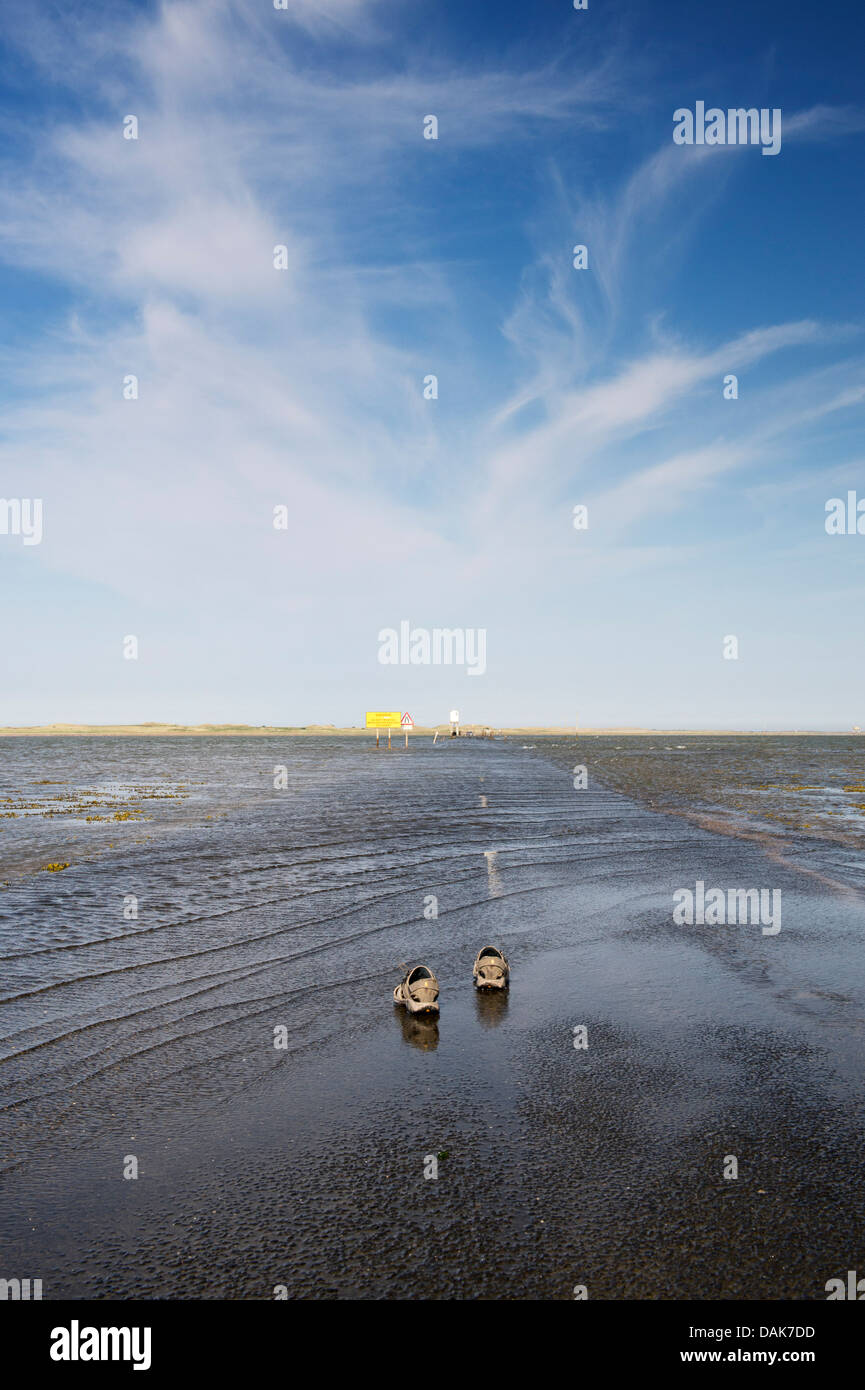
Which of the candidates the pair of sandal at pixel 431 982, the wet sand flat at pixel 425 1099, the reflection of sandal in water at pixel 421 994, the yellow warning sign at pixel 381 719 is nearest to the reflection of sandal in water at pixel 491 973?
the pair of sandal at pixel 431 982

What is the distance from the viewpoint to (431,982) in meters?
10.0

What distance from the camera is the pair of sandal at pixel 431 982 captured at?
1002 centimetres

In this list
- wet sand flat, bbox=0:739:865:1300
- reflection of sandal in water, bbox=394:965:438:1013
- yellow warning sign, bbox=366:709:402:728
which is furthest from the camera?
yellow warning sign, bbox=366:709:402:728

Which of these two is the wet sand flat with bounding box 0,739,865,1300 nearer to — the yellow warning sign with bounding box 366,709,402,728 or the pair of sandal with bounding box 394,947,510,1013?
the pair of sandal with bounding box 394,947,510,1013

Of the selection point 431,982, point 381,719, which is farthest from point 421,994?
point 381,719

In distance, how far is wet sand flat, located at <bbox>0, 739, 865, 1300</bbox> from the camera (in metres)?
5.32

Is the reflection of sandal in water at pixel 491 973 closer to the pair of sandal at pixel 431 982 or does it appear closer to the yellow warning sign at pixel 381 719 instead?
the pair of sandal at pixel 431 982

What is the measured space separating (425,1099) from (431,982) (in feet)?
7.69

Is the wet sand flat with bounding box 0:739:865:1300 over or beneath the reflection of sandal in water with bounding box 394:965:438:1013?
beneath

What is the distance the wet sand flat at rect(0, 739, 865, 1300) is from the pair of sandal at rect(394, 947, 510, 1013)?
27 centimetres

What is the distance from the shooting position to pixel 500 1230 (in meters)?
5.55

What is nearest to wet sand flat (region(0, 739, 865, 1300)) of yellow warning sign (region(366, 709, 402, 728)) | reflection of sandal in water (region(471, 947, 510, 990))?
reflection of sandal in water (region(471, 947, 510, 990))
